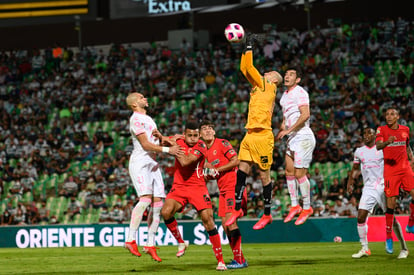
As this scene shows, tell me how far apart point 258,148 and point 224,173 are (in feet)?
3.31

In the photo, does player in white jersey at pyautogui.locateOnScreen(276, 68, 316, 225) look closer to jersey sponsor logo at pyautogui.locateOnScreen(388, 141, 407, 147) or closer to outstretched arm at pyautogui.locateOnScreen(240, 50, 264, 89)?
outstretched arm at pyautogui.locateOnScreen(240, 50, 264, 89)

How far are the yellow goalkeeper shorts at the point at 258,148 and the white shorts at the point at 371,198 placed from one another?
3.13 meters

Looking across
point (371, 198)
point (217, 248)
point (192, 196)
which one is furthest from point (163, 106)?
point (217, 248)

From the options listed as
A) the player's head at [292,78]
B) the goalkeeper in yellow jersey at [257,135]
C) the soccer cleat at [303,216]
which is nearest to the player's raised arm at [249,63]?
the goalkeeper in yellow jersey at [257,135]

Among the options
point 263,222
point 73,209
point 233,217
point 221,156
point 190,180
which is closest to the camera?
point 190,180

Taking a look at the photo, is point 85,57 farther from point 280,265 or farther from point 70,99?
point 280,265

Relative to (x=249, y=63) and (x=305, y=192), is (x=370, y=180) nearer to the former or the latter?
(x=305, y=192)

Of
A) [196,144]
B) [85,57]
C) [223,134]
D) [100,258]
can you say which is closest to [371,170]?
[196,144]

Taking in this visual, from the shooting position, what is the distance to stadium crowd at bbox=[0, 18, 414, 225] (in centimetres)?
2427

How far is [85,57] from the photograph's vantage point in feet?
112

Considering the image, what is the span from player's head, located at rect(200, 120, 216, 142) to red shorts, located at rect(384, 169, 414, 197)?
3.64 m

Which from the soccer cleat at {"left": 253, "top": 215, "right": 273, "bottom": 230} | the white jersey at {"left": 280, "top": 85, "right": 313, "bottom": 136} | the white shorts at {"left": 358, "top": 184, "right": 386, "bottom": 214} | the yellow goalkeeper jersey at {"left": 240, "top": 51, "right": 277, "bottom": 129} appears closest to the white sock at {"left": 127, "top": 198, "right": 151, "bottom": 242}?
the soccer cleat at {"left": 253, "top": 215, "right": 273, "bottom": 230}

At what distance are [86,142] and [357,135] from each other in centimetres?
1050

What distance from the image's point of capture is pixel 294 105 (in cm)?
1305
